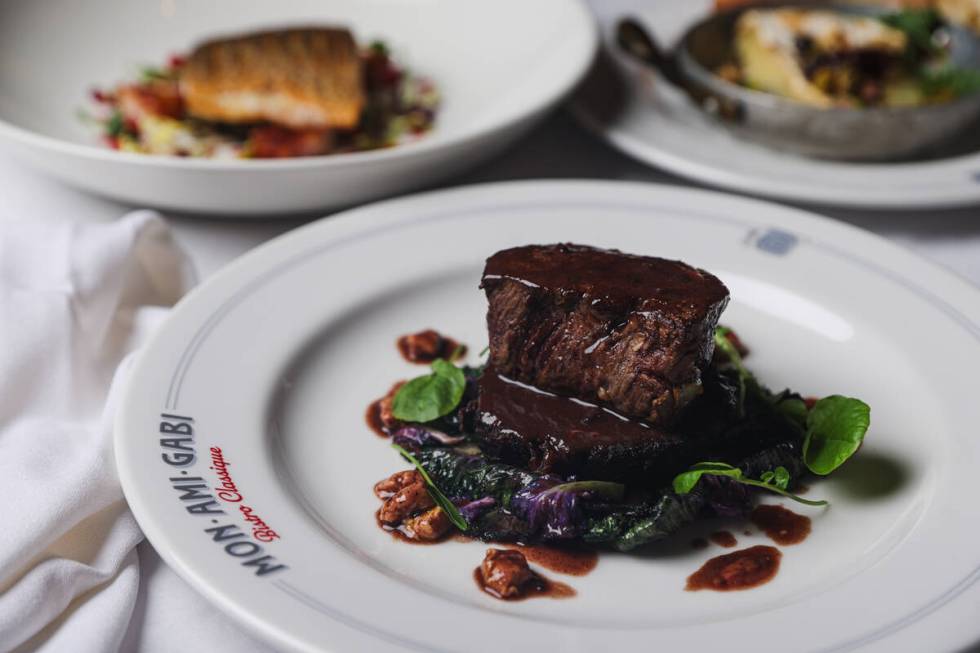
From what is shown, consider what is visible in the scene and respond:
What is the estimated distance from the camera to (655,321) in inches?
115

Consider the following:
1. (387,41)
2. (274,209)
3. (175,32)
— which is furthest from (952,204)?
(175,32)

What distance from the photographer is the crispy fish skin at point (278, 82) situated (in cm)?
497

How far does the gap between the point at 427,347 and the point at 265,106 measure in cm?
187

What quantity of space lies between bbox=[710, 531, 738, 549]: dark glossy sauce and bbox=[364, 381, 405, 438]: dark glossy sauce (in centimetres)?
101

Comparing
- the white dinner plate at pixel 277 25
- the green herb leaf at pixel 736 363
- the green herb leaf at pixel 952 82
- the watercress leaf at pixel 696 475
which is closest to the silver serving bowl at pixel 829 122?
the green herb leaf at pixel 952 82

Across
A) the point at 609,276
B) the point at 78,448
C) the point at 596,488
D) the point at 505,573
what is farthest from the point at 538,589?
the point at 78,448

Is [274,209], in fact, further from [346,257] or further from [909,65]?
[909,65]

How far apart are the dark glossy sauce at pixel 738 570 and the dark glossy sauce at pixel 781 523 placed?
0.06 metres

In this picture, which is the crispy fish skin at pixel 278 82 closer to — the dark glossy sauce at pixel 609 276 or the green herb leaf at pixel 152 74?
the green herb leaf at pixel 152 74

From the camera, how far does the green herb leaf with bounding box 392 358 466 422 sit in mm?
3244

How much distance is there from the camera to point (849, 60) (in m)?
5.23

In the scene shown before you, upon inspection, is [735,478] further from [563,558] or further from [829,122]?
[829,122]

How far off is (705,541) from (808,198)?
78.5 inches

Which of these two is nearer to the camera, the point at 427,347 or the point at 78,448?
the point at 78,448
